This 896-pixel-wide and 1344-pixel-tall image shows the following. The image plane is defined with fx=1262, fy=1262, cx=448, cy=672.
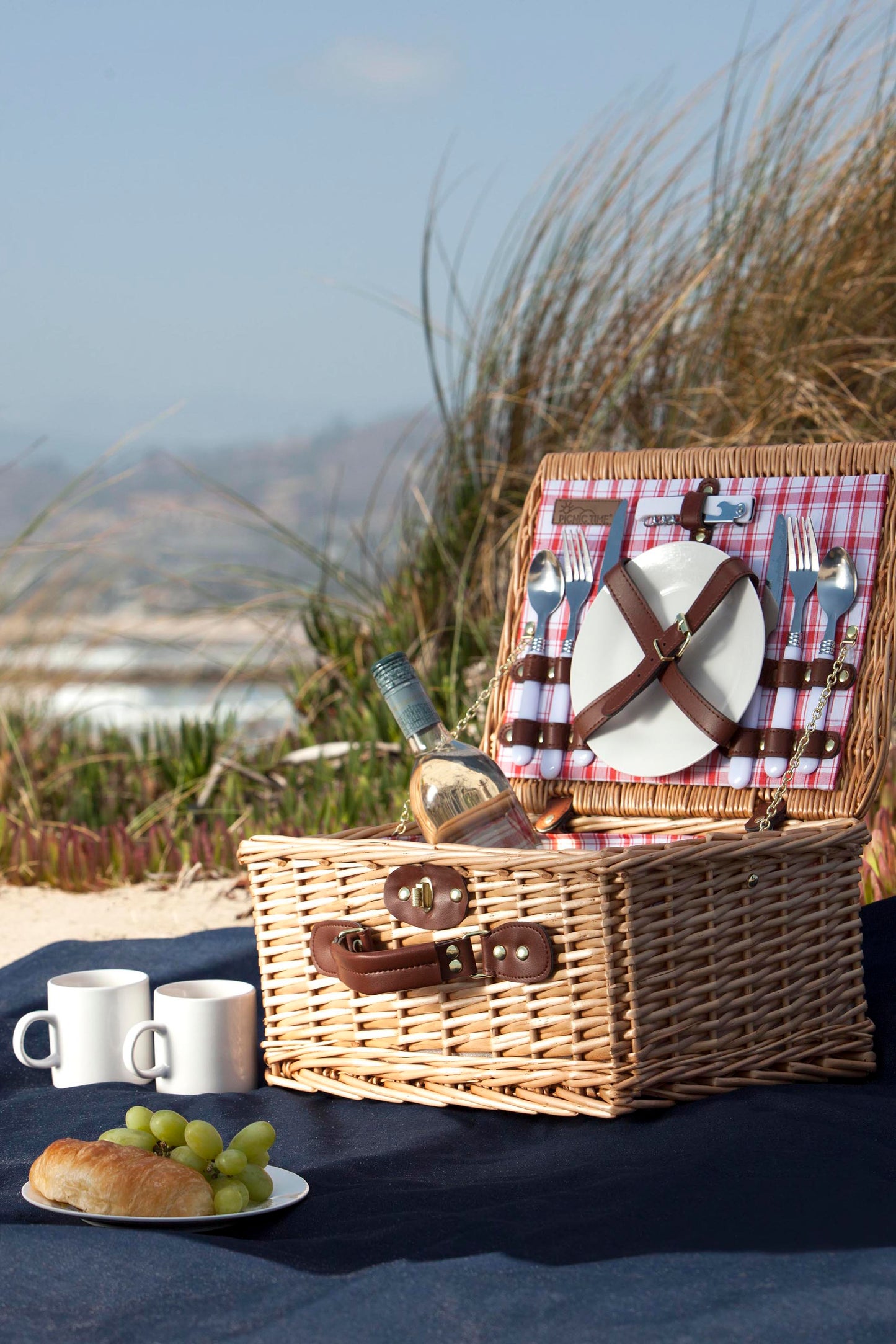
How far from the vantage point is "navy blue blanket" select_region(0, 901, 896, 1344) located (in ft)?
3.29

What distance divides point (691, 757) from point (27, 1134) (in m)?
1.17

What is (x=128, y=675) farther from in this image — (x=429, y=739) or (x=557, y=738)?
(x=429, y=739)

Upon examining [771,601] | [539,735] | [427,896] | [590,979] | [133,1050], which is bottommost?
[133,1050]

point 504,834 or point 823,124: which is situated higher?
point 823,124

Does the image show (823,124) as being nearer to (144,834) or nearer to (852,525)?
(852,525)

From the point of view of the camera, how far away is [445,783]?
178cm

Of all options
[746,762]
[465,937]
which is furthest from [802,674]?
[465,937]

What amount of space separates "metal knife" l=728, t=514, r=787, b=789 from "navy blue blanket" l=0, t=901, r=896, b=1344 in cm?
59

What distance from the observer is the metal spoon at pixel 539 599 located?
2.27m

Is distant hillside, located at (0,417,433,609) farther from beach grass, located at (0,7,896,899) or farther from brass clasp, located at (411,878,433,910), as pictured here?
brass clasp, located at (411,878,433,910)

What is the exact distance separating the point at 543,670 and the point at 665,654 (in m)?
0.25

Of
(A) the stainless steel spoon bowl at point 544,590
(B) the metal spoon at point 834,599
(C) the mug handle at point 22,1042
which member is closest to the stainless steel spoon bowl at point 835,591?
(B) the metal spoon at point 834,599

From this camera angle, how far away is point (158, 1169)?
1.21 m

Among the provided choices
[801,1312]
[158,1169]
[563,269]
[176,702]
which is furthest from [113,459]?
[801,1312]
